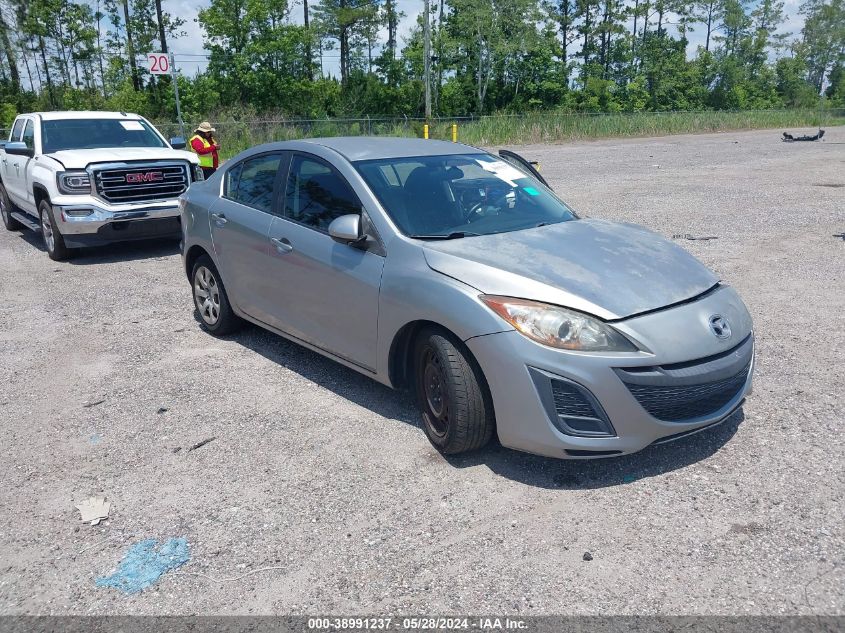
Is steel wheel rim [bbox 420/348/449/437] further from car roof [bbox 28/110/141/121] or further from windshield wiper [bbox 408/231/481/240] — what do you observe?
car roof [bbox 28/110/141/121]

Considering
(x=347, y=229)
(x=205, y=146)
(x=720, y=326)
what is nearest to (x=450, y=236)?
(x=347, y=229)

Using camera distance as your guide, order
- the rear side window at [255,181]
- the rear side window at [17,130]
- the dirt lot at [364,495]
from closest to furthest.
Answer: the dirt lot at [364,495], the rear side window at [255,181], the rear side window at [17,130]

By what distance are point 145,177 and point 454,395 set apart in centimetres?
773

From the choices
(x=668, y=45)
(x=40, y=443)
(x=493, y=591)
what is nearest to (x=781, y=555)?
(x=493, y=591)

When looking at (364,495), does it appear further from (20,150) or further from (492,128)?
(492,128)

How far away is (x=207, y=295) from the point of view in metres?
6.54

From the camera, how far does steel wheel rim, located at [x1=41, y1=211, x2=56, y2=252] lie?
10.2m

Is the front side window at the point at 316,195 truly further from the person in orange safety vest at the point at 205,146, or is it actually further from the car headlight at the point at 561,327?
the person in orange safety vest at the point at 205,146

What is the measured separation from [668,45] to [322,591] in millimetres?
80733

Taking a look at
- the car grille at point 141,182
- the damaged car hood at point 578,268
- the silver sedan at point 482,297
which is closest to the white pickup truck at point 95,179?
the car grille at point 141,182

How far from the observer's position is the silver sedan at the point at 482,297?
3.69m

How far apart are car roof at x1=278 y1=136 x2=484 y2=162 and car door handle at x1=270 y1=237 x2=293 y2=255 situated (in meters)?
0.72

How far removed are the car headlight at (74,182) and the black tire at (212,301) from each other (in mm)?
4169

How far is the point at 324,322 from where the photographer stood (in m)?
4.96
